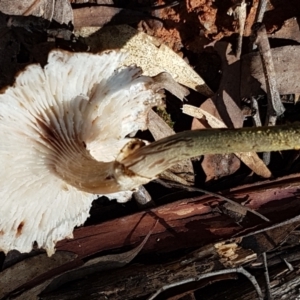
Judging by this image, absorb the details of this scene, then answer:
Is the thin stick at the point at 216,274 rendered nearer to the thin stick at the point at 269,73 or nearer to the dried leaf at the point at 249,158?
the dried leaf at the point at 249,158

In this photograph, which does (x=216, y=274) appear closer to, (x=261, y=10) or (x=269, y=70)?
(x=269, y=70)

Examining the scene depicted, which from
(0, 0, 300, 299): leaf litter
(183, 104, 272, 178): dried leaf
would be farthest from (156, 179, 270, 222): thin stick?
(183, 104, 272, 178): dried leaf

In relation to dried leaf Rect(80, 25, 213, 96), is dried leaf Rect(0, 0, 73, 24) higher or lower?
higher

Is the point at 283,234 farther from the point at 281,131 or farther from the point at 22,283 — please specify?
the point at 22,283

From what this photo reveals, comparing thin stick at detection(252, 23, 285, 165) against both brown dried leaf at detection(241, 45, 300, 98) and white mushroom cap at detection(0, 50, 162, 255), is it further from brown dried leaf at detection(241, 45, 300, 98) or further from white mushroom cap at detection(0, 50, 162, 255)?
white mushroom cap at detection(0, 50, 162, 255)

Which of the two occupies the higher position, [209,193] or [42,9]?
[42,9]

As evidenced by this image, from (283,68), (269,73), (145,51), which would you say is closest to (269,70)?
(269,73)
